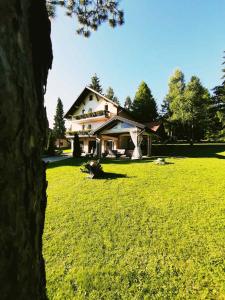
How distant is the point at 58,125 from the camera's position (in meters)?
60.4

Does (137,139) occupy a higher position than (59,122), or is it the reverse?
(59,122)

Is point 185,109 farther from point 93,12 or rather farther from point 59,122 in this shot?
point 59,122

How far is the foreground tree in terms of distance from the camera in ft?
3.36

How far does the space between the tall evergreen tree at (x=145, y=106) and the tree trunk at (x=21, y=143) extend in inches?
1372

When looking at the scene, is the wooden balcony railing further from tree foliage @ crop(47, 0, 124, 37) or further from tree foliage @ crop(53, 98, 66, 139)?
tree foliage @ crop(53, 98, 66, 139)

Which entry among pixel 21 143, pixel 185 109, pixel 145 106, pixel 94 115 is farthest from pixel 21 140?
pixel 145 106

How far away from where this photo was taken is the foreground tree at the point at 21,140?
102cm

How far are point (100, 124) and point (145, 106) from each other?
10462 millimetres

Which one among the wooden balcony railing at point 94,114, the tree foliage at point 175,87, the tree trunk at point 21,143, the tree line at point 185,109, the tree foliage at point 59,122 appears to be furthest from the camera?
the tree foliage at point 59,122

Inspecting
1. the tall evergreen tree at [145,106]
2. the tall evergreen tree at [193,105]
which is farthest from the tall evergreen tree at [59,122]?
the tall evergreen tree at [193,105]

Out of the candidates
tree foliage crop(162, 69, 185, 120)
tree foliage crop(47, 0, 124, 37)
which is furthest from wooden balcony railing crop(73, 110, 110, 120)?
tree foliage crop(47, 0, 124, 37)

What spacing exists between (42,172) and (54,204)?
7219mm

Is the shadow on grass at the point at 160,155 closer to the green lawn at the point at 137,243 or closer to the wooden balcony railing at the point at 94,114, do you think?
the wooden balcony railing at the point at 94,114

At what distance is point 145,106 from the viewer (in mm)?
35812
